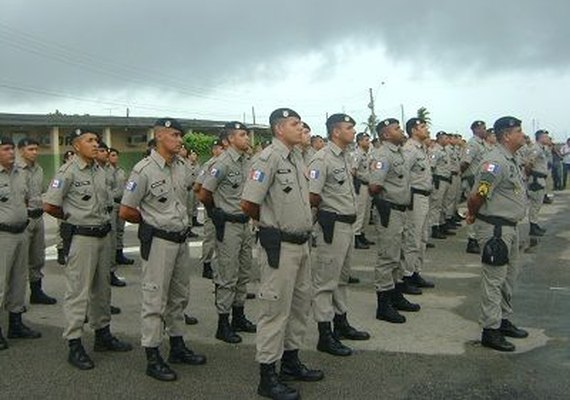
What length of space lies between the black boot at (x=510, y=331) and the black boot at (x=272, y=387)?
2536 mm

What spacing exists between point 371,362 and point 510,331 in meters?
1.62

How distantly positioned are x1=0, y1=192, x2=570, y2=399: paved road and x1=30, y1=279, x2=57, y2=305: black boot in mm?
226

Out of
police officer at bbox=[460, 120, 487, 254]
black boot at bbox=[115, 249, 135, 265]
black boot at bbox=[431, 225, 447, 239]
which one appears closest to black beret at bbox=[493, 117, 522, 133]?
police officer at bbox=[460, 120, 487, 254]

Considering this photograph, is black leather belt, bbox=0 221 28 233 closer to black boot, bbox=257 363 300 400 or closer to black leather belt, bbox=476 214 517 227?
black boot, bbox=257 363 300 400

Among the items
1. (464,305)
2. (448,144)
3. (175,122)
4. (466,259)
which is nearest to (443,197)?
(448,144)

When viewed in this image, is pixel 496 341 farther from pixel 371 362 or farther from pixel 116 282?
pixel 116 282

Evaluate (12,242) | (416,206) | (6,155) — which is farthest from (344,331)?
(6,155)

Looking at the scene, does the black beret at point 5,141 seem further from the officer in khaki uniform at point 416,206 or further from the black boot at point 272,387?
the officer in khaki uniform at point 416,206

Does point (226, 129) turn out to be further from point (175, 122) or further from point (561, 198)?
point (561, 198)

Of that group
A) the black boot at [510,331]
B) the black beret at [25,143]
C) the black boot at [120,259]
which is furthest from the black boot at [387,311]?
the black boot at [120,259]

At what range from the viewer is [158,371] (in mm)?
5047

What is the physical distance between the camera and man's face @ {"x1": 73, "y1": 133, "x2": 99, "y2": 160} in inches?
227

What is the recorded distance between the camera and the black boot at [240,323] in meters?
6.45

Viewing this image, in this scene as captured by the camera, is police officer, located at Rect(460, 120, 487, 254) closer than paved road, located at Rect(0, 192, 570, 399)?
No
